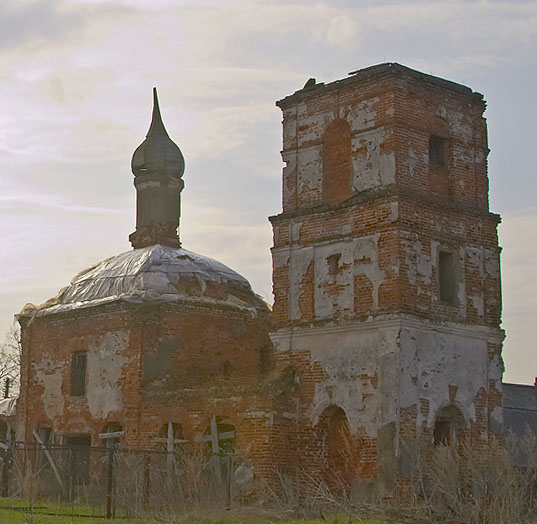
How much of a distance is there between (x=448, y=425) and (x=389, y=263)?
9.88 ft

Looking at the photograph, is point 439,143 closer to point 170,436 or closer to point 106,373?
point 170,436

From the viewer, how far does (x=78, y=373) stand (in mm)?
23422

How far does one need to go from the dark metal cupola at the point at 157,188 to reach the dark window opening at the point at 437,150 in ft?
30.0

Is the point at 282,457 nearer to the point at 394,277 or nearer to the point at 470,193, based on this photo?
the point at 394,277

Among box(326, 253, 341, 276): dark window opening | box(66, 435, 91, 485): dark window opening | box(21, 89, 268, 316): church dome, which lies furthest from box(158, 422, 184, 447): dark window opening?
box(326, 253, 341, 276): dark window opening

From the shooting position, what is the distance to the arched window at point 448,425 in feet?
59.8

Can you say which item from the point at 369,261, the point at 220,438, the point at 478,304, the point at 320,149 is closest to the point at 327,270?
the point at 369,261

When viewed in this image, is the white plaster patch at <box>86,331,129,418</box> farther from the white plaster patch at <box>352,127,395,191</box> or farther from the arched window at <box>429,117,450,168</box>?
the arched window at <box>429,117,450,168</box>

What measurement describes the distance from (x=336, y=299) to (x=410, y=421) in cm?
256

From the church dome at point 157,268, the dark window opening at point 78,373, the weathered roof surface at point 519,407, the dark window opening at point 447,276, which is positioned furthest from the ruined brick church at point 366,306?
the weathered roof surface at point 519,407

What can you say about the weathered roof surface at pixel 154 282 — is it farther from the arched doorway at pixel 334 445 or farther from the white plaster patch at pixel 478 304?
the white plaster patch at pixel 478 304

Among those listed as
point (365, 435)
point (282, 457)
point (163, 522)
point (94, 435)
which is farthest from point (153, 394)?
point (163, 522)

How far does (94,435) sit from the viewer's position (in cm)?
2236

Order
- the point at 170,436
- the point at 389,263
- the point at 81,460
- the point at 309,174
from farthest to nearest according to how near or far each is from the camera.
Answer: the point at 81,460 < the point at 170,436 < the point at 309,174 < the point at 389,263
